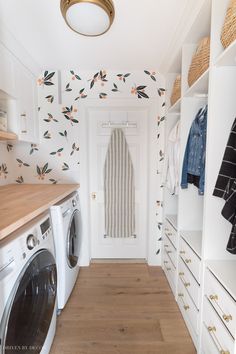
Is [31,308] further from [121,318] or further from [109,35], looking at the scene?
[109,35]

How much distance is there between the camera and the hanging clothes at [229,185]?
103cm

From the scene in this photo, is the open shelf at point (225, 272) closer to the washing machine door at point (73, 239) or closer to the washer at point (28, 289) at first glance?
the washer at point (28, 289)

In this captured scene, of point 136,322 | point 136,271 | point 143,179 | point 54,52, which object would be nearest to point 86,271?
point 136,271

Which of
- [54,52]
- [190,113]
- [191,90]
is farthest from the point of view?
[54,52]

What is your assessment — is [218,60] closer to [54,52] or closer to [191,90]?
[191,90]

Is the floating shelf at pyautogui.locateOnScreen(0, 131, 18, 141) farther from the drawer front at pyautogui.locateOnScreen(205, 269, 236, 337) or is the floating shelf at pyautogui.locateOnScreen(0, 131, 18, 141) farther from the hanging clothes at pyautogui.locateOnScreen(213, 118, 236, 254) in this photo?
the drawer front at pyautogui.locateOnScreen(205, 269, 236, 337)

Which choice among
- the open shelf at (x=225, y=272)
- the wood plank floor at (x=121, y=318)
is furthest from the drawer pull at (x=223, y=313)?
the wood plank floor at (x=121, y=318)

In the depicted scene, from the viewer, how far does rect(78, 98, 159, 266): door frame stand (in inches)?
94.0

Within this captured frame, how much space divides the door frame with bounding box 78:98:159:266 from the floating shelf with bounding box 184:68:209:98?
0.77m

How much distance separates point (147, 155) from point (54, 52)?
145 centimetres

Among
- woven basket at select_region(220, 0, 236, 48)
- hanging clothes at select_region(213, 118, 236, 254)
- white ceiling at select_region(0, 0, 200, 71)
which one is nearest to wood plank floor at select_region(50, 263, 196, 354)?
hanging clothes at select_region(213, 118, 236, 254)

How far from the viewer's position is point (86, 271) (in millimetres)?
2439


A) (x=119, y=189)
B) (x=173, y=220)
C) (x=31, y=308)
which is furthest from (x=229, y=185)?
(x=119, y=189)

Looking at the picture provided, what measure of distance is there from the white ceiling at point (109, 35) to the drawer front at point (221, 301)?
5.59ft
